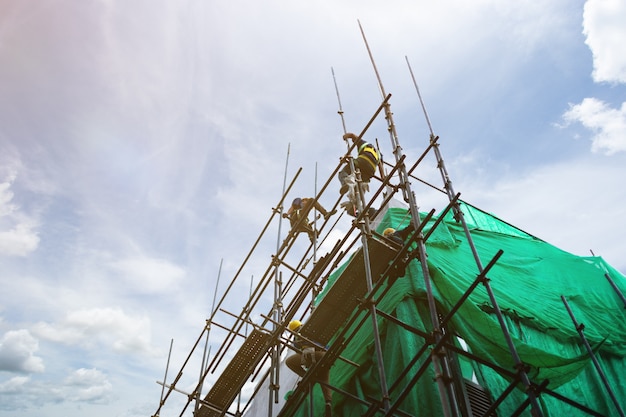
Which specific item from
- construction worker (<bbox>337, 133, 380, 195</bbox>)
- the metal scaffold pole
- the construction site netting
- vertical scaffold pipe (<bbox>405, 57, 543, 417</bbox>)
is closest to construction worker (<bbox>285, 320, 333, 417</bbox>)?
the construction site netting

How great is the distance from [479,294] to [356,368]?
1904 millimetres

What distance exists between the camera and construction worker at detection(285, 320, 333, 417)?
5.38 meters

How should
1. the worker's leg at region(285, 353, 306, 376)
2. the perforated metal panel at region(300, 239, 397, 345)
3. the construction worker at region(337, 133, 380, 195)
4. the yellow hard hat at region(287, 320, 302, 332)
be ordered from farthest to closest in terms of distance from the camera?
1. the construction worker at region(337, 133, 380, 195)
2. the yellow hard hat at region(287, 320, 302, 332)
3. the worker's leg at region(285, 353, 306, 376)
4. the perforated metal panel at region(300, 239, 397, 345)

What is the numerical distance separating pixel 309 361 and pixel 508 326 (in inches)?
107

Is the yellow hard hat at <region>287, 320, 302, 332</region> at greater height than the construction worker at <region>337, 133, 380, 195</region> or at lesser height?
lesser

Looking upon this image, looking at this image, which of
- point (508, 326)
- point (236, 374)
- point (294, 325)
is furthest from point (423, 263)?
point (236, 374)

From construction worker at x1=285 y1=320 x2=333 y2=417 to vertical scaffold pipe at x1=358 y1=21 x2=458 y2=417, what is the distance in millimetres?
1590

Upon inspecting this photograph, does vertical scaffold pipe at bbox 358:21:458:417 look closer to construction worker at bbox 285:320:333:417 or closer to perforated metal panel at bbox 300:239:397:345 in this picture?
perforated metal panel at bbox 300:239:397:345

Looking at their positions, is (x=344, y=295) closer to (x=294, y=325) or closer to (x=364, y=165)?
(x=294, y=325)

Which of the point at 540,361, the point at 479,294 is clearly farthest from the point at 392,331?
the point at 540,361

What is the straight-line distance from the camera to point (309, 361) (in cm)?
590

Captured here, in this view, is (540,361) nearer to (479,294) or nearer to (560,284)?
(479,294)

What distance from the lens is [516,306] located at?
18.8 ft

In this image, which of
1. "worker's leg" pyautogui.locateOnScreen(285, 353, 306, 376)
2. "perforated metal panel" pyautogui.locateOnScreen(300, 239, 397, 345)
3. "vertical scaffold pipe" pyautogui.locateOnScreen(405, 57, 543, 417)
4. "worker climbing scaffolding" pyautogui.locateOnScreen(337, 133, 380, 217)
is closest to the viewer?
"vertical scaffold pipe" pyautogui.locateOnScreen(405, 57, 543, 417)
